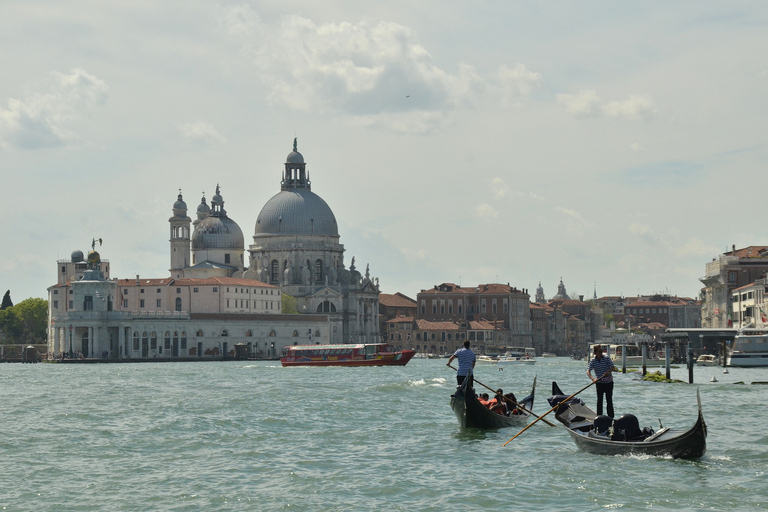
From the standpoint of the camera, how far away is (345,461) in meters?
22.4

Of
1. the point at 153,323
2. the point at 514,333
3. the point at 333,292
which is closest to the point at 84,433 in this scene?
the point at 153,323

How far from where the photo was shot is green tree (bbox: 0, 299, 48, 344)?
398ft

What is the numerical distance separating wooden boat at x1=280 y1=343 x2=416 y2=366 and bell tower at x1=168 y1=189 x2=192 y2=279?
43958 mm

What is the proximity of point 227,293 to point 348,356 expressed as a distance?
102ft

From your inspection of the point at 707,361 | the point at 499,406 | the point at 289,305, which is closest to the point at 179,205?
the point at 289,305

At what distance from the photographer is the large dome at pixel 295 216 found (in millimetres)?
127250

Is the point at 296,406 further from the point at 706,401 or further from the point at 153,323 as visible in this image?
the point at 153,323

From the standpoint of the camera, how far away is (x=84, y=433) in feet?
91.3

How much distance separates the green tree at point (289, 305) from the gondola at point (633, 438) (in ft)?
→ 325

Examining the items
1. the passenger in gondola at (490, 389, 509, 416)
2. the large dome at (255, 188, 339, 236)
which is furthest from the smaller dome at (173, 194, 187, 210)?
the passenger in gondola at (490, 389, 509, 416)

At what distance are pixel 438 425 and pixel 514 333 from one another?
122 meters

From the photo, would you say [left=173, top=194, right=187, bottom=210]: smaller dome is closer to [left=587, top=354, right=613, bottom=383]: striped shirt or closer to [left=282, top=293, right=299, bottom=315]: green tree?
[left=282, top=293, right=299, bottom=315]: green tree

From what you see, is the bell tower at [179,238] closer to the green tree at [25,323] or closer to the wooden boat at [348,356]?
the green tree at [25,323]

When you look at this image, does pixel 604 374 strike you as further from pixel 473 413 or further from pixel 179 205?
pixel 179 205
